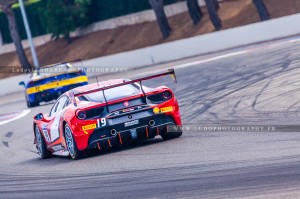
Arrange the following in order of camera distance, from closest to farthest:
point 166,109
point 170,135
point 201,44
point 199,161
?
point 199,161 → point 166,109 → point 170,135 → point 201,44

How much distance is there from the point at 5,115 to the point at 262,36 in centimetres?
1429

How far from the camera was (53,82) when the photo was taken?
1112 inches

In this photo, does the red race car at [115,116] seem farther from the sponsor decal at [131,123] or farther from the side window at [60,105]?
the side window at [60,105]

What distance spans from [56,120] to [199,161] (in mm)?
4028

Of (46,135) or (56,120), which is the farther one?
(46,135)

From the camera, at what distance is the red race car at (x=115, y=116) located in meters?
13.2

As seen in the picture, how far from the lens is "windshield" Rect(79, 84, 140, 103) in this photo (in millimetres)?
13492

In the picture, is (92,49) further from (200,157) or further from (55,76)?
(200,157)

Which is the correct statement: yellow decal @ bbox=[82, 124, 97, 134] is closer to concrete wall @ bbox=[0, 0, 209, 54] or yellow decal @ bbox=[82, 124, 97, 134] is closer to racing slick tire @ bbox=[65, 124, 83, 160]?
racing slick tire @ bbox=[65, 124, 83, 160]

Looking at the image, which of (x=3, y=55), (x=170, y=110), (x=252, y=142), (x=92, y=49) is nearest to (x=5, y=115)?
(x=170, y=110)

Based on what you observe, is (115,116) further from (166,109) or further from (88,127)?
(166,109)

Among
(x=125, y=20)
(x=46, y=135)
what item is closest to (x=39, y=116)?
(x=46, y=135)

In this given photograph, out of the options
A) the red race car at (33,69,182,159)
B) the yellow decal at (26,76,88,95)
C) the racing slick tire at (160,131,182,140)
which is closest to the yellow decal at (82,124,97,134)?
the red race car at (33,69,182,159)

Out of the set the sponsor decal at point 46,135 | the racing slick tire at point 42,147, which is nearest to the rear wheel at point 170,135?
the sponsor decal at point 46,135
